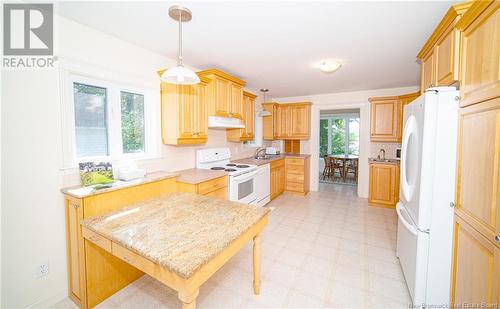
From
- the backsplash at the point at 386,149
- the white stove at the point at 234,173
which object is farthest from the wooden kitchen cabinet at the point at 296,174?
the white stove at the point at 234,173

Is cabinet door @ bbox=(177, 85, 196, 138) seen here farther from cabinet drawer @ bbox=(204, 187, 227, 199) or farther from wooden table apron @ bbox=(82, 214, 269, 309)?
wooden table apron @ bbox=(82, 214, 269, 309)

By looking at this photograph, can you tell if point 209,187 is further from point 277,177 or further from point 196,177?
point 277,177

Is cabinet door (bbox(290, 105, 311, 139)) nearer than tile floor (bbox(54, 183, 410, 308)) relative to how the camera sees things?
No

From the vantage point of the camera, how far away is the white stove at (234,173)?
3100mm

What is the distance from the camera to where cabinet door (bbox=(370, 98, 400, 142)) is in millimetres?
4246

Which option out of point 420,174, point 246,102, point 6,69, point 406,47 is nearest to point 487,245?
point 420,174

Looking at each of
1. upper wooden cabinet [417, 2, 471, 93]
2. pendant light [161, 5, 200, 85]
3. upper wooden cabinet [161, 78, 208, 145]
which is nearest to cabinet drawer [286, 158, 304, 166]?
upper wooden cabinet [161, 78, 208, 145]

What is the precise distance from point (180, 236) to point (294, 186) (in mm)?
4061

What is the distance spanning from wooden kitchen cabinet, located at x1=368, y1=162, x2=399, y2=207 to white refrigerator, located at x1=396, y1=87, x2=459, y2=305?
278 centimetres

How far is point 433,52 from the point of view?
Result: 194 cm

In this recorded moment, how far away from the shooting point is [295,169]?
497 cm

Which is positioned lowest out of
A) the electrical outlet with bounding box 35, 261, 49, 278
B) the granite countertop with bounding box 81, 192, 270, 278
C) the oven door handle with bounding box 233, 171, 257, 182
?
the electrical outlet with bounding box 35, 261, 49, 278

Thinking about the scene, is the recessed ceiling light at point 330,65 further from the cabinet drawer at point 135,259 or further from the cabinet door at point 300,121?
the cabinet drawer at point 135,259

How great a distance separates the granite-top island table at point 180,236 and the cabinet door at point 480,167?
50.8 inches
